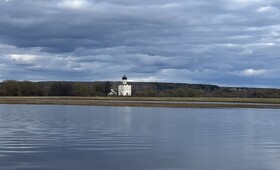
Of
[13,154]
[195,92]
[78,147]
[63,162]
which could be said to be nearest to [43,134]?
[78,147]

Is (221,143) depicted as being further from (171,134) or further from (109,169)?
(109,169)

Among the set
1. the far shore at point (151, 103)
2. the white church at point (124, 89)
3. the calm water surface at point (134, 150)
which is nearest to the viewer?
the calm water surface at point (134, 150)

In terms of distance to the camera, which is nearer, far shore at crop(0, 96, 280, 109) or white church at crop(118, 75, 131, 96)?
far shore at crop(0, 96, 280, 109)

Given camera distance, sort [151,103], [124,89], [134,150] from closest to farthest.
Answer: [134,150] < [151,103] < [124,89]

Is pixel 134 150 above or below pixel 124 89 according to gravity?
below

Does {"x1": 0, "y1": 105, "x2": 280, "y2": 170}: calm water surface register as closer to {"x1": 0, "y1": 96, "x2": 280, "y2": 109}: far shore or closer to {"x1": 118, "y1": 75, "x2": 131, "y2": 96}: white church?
{"x1": 0, "y1": 96, "x2": 280, "y2": 109}: far shore

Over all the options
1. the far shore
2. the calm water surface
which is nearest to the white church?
the far shore

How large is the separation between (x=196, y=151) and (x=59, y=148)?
210 inches

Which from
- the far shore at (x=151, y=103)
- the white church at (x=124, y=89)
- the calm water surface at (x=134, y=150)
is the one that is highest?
the white church at (x=124, y=89)

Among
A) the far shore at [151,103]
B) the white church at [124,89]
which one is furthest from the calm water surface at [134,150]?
the white church at [124,89]

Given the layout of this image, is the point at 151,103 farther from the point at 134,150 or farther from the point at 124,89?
the point at 124,89

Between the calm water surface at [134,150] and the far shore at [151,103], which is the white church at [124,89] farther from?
the calm water surface at [134,150]

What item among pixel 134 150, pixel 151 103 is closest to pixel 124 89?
pixel 151 103

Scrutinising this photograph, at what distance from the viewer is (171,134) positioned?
2741 centimetres
